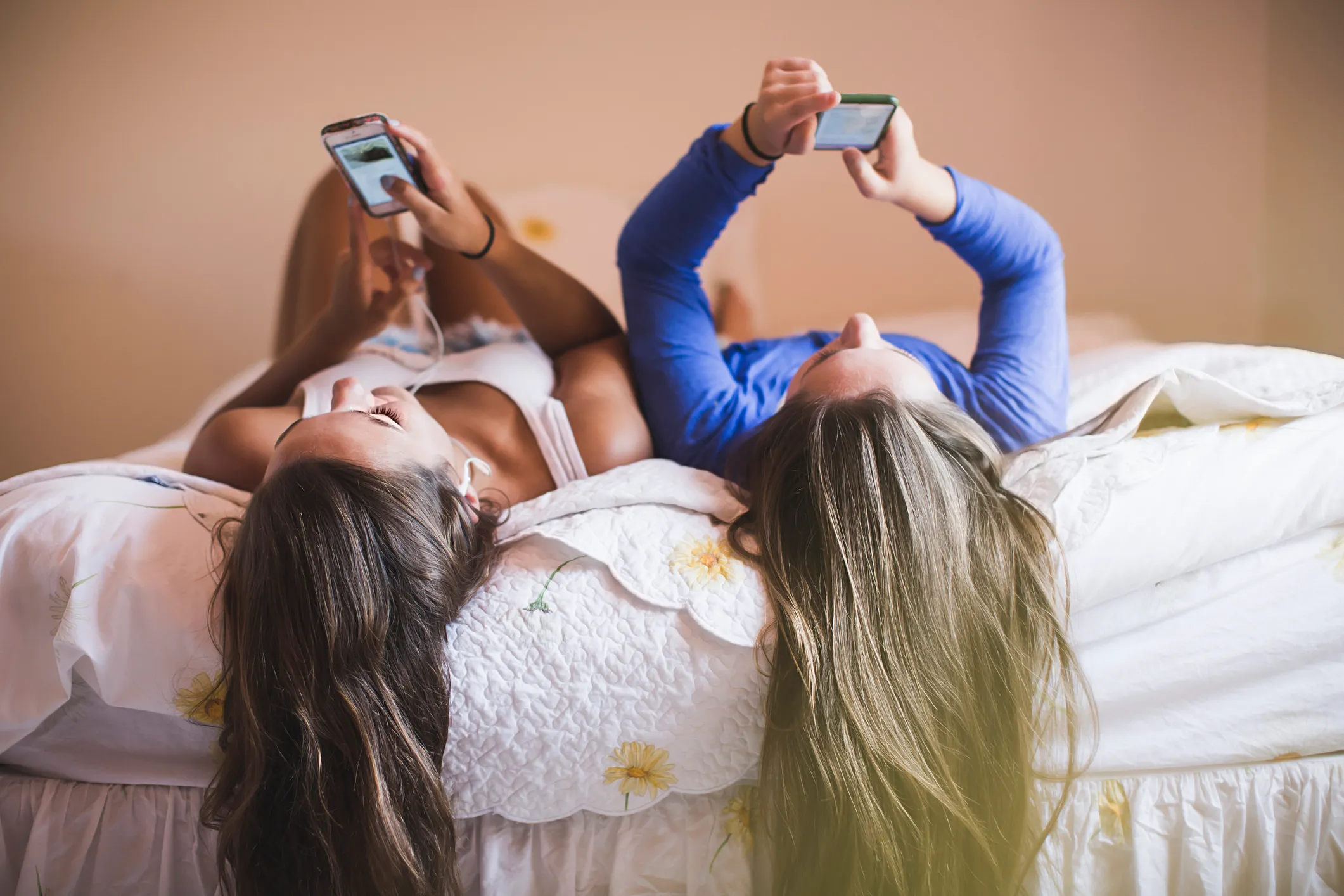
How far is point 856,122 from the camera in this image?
80cm

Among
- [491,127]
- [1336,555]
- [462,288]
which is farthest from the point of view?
[491,127]

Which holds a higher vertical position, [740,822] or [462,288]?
[462,288]

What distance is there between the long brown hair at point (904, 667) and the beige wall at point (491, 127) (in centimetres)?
105

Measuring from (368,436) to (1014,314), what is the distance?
29.0 inches

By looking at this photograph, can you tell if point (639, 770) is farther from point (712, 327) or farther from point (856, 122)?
point (856, 122)

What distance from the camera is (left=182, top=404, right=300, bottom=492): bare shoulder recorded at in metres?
0.82

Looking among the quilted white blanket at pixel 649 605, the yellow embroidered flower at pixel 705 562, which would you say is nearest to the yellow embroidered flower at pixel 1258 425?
the quilted white blanket at pixel 649 605

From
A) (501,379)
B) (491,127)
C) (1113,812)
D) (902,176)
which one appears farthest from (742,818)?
(491,127)

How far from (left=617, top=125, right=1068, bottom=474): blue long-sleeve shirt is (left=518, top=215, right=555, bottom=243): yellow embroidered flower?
22.5 inches

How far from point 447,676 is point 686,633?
0.62ft

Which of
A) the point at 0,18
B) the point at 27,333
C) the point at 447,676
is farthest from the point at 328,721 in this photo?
the point at 0,18

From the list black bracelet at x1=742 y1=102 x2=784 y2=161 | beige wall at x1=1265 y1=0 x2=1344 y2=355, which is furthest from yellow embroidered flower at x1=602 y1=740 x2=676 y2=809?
beige wall at x1=1265 y1=0 x2=1344 y2=355

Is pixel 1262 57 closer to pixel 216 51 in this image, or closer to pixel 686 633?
pixel 686 633

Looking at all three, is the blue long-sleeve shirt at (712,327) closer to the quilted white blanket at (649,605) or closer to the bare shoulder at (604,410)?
the bare shoulder at (604,410)
